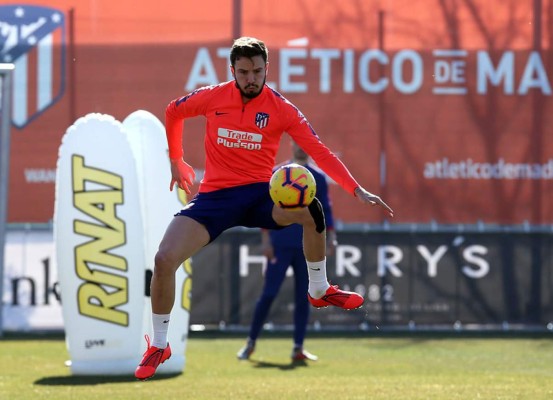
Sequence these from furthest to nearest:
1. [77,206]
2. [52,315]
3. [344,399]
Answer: [52,315], [77,206], [344,399]

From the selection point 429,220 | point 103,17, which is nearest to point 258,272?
point 429,220

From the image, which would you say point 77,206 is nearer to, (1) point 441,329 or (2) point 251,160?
(2) point 251,160

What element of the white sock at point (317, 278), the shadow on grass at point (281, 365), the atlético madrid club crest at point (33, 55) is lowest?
the shadow on grass at point (281, 365)

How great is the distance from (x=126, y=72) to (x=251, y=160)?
7.16 metres

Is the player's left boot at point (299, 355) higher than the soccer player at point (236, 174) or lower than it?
lower

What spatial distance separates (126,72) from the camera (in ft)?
51.5

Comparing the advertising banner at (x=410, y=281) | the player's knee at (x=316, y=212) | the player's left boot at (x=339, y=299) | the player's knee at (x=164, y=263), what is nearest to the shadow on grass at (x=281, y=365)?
the advertising banner at (x=410, y=281)

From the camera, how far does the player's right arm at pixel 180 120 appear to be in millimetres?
8898

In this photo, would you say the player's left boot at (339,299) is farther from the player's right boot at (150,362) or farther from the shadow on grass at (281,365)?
the shadow on grass at (281,365)

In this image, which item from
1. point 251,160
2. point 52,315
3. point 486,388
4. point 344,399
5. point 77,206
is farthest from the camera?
point 52,315

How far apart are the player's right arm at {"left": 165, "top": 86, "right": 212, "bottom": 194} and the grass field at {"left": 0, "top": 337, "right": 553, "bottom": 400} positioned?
183 cm

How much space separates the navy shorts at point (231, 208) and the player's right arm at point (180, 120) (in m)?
0.33

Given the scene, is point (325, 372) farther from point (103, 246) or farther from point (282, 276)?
point (103, 246)

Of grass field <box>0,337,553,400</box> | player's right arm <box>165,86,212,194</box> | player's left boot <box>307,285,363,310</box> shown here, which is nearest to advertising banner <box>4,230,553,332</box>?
grass field <box>0,337,553,400</box>
